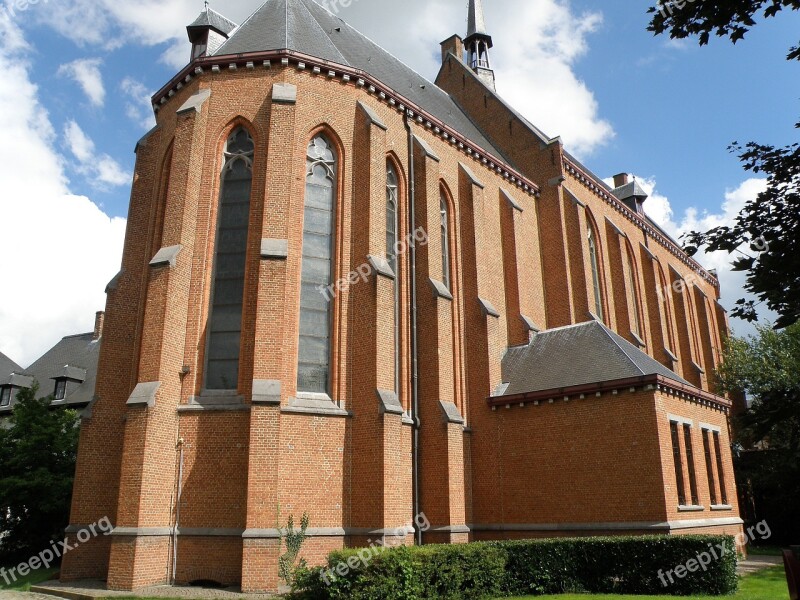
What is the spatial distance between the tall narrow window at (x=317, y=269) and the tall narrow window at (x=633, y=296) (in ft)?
54.0

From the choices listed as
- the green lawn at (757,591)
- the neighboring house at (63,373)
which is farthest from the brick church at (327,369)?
the neighboring house at (63,373)

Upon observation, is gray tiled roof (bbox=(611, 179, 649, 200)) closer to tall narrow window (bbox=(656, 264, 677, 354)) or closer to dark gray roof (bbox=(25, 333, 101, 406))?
tall narrow window (bbox=(656, 264, 677, 354))

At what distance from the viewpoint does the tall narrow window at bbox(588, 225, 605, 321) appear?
26.6 m

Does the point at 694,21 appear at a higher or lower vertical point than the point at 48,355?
lower

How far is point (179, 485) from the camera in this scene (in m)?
14.2

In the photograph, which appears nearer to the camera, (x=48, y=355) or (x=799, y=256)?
(x=799, y=256)

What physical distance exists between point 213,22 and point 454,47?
15.2 meters

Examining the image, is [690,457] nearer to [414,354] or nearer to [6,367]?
[414,354]

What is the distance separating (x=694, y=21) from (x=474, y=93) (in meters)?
21.8

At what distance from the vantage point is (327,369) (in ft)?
52.2

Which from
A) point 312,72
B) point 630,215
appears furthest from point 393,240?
point 630,215

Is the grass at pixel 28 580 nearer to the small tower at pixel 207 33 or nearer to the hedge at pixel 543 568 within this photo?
the hedge at pixel 543 568

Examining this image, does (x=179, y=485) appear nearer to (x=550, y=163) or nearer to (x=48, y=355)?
(x=550, y=163)

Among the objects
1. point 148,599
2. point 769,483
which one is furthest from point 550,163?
point 148,599
